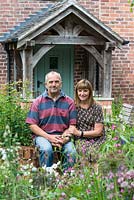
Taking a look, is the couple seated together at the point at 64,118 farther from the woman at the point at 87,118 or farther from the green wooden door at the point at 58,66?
the green wooden door at the point at 58,66

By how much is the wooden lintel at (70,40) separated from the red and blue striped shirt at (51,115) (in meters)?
4.41

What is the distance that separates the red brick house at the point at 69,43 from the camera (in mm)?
10211

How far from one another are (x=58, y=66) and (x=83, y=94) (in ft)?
19.5

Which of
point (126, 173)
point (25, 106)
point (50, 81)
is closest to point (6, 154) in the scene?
point (126, 173)

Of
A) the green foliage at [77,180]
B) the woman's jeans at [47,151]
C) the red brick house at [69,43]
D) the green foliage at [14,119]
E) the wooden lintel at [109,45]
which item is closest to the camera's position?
the green foliage at [77,180]

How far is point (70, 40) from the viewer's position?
34.4ft

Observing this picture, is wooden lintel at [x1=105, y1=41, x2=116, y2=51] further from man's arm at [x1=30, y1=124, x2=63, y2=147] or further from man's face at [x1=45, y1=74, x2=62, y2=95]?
man's arm at [x1=30, y1=124, x2=63, y2=147]

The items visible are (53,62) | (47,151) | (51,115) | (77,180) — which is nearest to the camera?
(77,180)

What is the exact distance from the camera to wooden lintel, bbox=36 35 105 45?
33.8 ft

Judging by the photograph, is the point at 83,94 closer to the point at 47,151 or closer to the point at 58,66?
the point at 47,151

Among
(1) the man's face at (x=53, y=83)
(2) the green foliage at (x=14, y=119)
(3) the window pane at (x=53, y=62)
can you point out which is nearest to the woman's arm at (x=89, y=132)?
(1) the man's face at (x=53, y=83)

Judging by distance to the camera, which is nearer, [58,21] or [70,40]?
[58,21]

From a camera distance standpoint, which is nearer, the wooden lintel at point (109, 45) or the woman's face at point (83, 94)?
the woman's face at point (83, 94)

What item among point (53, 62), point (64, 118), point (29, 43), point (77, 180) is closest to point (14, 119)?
point (64, 118)
